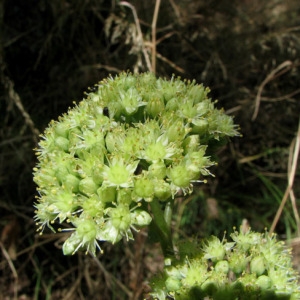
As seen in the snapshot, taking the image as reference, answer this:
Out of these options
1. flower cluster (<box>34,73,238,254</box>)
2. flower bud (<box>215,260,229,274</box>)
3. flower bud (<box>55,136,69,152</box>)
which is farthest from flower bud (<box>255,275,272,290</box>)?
flower bud (<box>55,136,69,152</box>)

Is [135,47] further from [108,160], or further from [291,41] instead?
[108,160]

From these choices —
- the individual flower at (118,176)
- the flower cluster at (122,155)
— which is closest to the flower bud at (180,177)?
the flower cluster at (122,155)

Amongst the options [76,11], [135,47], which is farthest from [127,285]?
[76,11]

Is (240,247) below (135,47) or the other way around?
below

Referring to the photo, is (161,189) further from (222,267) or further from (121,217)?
(222,267)

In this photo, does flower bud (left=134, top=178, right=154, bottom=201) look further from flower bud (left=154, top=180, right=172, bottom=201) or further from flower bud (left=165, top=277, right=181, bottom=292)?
flower bud (left=165, top=277, right=181, bottom=292)

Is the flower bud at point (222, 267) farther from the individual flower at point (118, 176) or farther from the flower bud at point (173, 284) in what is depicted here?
the individual flower at point (118, 176)
